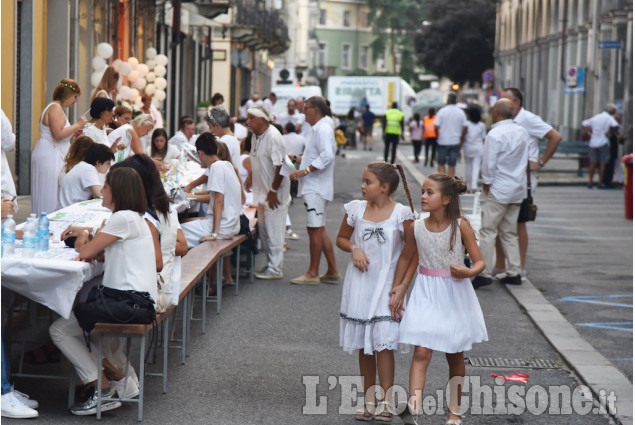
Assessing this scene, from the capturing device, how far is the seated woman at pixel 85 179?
9.62 metres

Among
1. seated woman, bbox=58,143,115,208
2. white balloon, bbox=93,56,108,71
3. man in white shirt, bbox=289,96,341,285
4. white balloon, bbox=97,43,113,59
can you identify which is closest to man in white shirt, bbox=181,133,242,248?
man in white shirt, bbox=289,96,341,285

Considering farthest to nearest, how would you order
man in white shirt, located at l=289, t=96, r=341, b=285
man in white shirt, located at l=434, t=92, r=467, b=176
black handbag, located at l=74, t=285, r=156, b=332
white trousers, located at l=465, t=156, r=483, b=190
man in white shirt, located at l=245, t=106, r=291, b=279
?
white trousers, located at l=465, t=156, r=483, b=190
man in white shirt, located at l=434, t=92, r=467, b=176
man in white shirt, located at l=245, t=106, r=291, b=279
man in white shirt, located at l=289, t=96, r=341, b=285
black handbag, located at l=74, t=285, r=156, b=332

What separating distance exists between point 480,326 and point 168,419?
1.82 m

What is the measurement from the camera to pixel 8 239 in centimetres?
682

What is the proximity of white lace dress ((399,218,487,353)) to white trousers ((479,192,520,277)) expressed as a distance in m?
5.20

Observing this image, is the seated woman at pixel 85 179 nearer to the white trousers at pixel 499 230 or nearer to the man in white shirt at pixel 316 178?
the man in white shirt at pixel 316 178

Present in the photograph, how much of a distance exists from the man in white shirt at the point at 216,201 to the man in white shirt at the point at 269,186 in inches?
33.0

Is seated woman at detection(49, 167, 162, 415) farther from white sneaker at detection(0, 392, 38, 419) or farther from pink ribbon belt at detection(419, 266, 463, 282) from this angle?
pink ribbon belt at detection(419, 266, 463, 282)

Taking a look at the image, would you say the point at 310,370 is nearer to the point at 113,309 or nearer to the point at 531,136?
the point at 113,309

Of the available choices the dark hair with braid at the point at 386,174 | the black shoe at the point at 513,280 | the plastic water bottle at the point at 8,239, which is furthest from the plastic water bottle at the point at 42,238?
the black shoe at the point at 513,280

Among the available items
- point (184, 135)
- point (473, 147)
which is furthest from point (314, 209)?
point (473, 147)

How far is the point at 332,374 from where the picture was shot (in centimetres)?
766

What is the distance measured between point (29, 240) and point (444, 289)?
8.01ft

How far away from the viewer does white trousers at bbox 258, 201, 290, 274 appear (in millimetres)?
11617
